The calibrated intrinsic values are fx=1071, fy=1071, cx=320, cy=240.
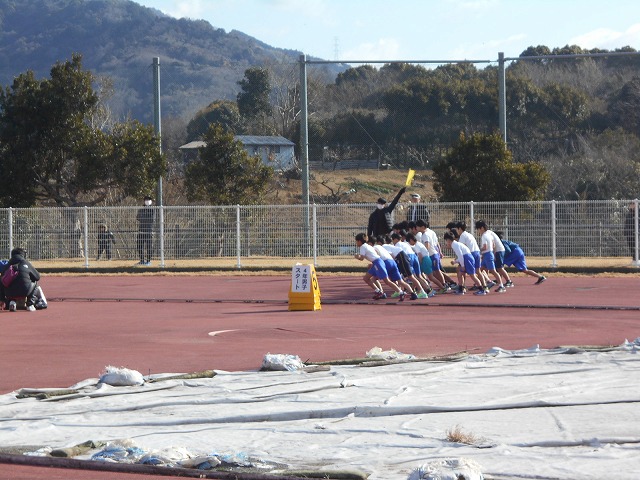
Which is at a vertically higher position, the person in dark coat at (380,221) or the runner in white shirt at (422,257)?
the person in dark coat at (380,221)

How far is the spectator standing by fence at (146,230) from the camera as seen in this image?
3294cm

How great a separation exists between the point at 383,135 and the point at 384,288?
3388 cm

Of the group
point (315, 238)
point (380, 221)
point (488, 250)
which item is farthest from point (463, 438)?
point (315, 238)

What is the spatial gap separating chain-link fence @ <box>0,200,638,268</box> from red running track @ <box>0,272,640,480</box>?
399cm

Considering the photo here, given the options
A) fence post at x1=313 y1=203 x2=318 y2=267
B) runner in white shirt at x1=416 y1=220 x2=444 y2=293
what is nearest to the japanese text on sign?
runner in white shirt at x1=416 y1=220 x2=444 y2=293

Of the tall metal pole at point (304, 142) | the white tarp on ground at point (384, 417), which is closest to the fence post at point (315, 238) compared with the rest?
the tall metal pole at point (304, 142)

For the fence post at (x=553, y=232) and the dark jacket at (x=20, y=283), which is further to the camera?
the fence post at (x=553, y=232)

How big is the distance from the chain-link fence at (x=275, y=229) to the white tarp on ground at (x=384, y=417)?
1896cm

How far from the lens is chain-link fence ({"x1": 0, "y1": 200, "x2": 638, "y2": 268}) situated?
30.6 metres

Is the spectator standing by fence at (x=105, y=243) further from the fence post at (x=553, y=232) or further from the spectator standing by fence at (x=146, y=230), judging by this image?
the fence post at (x=553, y=232)

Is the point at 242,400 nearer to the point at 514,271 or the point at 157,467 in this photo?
the point at 157,467

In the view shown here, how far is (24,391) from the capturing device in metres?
10.9

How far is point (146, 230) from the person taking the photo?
33094mm

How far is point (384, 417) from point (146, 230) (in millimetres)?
24524
